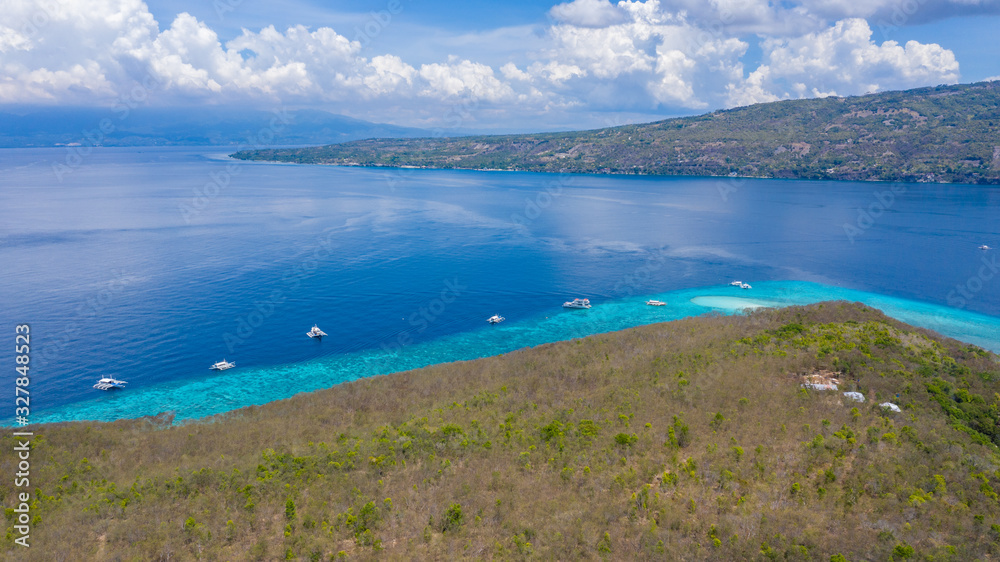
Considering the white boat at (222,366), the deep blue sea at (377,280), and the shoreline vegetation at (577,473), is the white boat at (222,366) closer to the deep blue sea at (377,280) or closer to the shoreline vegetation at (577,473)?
the deep blue sea at (377,280)

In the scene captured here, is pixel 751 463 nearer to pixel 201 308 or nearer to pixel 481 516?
pixel 481 516

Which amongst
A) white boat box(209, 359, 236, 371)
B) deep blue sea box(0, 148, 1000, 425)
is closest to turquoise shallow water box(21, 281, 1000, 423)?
deep blue sea box(0, 148, 1000, 425)

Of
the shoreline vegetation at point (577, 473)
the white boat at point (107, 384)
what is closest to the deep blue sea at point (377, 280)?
the white boat at point (107, 384)

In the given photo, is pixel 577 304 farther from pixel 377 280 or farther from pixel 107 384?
pixel 107 384

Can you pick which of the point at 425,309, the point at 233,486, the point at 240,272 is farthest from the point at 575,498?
the point at 240,272

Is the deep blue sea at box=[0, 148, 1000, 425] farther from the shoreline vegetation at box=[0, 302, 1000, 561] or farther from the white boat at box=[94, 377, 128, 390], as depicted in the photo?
the shoreline vegetation at box=[0, 302, 1000, 561]

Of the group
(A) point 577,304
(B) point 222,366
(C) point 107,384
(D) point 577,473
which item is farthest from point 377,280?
(D) point 577,473
